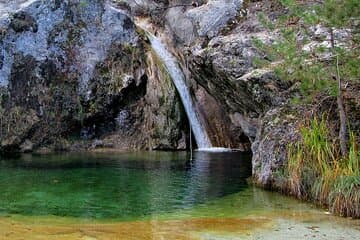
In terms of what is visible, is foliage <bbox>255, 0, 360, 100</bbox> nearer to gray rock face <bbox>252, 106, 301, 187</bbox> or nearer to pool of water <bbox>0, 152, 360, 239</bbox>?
gray rock face <bbox>252, 106, 301, 187</bbox>

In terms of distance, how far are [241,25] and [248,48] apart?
161 centimetres

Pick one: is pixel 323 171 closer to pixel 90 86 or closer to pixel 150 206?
pixel 150 206

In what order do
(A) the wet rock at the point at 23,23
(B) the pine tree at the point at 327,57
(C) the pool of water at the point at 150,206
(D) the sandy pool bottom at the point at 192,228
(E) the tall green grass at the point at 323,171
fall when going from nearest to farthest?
(D) the sandy pool bottom at the point at 192,228
(C) the pool of water at the point at 150,206
(E) the tall green grass at the point at 323,171
(B) the pine tree at the point at 327,57
(A) the wet rock at the point at 23,23

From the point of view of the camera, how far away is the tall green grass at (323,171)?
8.30 m

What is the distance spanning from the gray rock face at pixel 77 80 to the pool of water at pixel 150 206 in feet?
16.6

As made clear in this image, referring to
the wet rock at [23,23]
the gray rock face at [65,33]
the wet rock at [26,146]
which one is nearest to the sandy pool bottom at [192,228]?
the wet rock at [26,146]

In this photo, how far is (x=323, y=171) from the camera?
9.25 m

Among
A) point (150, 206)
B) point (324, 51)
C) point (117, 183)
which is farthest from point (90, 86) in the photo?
point (324, 51)

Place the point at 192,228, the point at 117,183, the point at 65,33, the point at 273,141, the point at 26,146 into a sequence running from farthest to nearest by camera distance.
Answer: the point at 65,33 → the point at 26,146 → the point at 117,183 → the point at 273,141 → the point at 192,228

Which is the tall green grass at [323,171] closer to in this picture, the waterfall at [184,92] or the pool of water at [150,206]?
the pool of water at [150,206]

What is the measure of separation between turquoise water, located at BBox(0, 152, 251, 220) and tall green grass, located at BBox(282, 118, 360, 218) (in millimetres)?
1200

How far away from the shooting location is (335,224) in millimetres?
7785

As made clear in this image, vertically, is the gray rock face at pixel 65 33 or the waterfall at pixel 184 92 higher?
the gray rock face at pixel 65 33

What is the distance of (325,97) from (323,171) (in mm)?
1539
